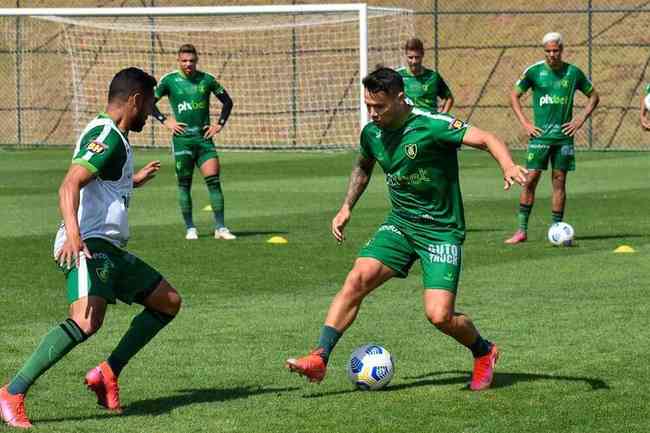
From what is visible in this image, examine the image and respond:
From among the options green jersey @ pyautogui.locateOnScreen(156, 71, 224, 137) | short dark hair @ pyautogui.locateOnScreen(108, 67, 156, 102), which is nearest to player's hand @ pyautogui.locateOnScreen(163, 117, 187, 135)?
green jersey @ pyautogui.locateOnScreen(156, 71, 224, 137)

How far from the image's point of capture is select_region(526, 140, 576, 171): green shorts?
17.6m

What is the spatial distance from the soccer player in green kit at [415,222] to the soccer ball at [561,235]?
25.6 ft

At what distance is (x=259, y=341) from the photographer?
10625 mm

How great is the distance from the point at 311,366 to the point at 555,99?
967cm

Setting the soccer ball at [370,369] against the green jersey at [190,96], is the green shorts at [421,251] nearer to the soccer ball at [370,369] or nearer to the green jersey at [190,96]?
the soccer ball at [370,369]

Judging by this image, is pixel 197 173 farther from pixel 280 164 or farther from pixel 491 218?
pixel 491 218

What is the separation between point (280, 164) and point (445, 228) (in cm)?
2426

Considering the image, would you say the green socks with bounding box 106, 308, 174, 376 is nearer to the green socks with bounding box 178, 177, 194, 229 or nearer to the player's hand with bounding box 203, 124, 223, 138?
the green socks with bounding box 178, 177, 194, 229

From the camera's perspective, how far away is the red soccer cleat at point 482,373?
882 cm

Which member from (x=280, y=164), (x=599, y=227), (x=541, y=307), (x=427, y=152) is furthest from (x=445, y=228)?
(x=280, y=164)

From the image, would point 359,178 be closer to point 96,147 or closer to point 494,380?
point 494,380

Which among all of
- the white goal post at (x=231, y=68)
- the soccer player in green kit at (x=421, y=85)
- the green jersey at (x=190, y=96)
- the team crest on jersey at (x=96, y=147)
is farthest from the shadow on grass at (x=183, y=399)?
the white goal post at (x=231, y=68)

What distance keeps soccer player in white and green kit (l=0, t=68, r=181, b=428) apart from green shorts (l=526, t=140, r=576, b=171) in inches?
381

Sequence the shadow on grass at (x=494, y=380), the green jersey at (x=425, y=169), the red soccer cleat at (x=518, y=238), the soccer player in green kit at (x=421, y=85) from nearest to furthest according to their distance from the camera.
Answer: the green jersey at (x=425, y=169) → the shadow on grass at (x=494, y=380) → the red soccer cleat at (x=518, y=238) → the soccer player in green kit at (x=421, y=85)
